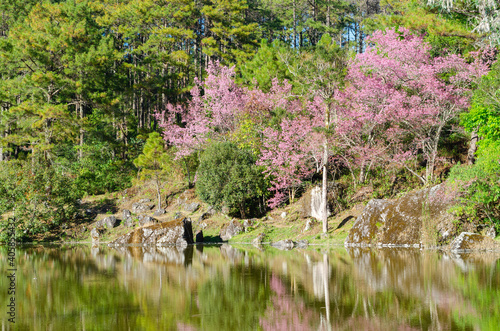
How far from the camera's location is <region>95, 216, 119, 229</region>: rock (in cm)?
2969

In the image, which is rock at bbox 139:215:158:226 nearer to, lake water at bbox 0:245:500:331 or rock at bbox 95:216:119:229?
rock at bbox 95:216:119:229

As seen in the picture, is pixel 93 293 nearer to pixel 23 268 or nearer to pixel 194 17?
pixel 23 268

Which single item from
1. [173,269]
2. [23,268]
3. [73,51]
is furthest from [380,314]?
[73,51]

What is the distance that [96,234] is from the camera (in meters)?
29.1

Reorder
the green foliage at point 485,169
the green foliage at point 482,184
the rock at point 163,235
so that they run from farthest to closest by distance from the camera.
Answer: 1. the rock at point 163,235
2. the green foliage at point 485,169
3. the green foliage at point 482,184

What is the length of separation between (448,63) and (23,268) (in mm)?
20140

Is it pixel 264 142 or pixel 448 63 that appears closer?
pixel 448 63

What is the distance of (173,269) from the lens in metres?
14.7

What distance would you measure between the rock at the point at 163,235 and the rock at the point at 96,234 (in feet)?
8.78

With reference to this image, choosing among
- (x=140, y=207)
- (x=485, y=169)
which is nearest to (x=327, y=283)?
(x=485, y=169)

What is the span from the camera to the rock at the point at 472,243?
1721 cm

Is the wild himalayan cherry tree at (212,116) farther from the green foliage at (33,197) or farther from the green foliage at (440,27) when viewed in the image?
the green foliage at (440,27)

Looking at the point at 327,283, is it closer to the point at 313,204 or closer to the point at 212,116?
the point at 313,204

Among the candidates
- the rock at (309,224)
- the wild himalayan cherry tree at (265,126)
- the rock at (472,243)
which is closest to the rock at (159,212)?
the wild himalayan cherry tree at (265,126)
